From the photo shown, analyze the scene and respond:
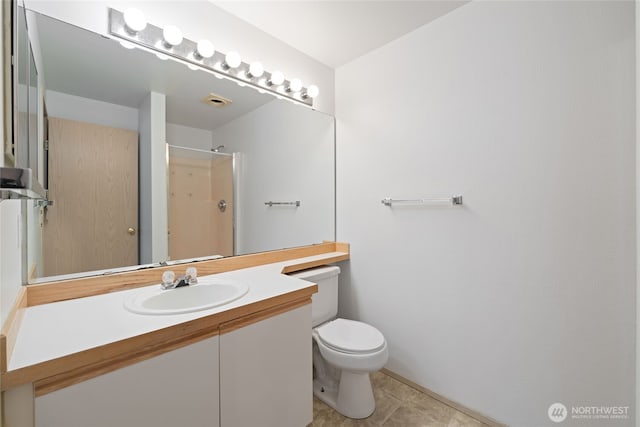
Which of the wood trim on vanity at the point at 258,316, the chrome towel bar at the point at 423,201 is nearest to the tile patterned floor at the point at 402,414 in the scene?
the wood trim on vanity at the point at 258,316

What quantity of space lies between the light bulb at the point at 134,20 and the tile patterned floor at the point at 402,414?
2091 mm

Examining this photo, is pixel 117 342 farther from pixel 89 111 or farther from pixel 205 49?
pixel 205 49

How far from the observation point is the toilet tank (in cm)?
170

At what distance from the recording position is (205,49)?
1.35 m

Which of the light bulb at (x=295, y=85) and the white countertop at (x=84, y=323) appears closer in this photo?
the white countertop at (x=84, y=323)

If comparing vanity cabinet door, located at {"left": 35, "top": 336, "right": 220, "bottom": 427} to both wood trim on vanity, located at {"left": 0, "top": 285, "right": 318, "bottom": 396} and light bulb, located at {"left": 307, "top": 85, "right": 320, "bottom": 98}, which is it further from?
light bulb, located at {"left": 307, "top": 85, "right": 320, "bottom": 98}

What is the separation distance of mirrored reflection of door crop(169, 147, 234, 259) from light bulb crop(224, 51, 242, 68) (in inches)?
19.4

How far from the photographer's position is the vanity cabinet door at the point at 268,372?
94cm

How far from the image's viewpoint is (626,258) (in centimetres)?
106

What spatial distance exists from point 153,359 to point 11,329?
343 millimetres

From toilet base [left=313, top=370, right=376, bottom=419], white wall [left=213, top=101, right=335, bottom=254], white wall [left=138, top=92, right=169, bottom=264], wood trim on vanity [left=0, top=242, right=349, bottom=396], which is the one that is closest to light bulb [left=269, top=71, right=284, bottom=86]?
white wall [left=213, top=101, right=335, bottom=254]

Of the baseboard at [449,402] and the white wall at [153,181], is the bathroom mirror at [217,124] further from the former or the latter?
the baseboard at [449,402]

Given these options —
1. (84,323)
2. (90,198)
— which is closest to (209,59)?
(90,198)

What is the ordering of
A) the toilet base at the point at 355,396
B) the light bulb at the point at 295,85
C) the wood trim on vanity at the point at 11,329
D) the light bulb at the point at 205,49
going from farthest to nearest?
the light bulb at the point at 295,85, the toilet base at the point at 355,396, the light bulb at the point at 205,49, the wood trim on vanity at the point at 11,329
